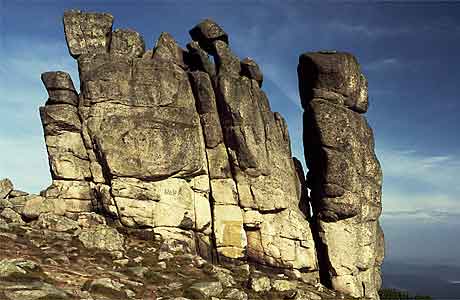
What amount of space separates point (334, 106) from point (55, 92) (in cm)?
4438

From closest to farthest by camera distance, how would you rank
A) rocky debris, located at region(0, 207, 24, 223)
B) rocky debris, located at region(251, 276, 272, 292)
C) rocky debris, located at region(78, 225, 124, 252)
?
rocky debris, located at region(251, 276, 272, 292)
rocky debris, located at region(78, 225, 124, 252)
rocky debris, located at region(0, 207, 24, 223)

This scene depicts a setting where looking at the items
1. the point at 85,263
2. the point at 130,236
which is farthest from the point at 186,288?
the point at 130,236

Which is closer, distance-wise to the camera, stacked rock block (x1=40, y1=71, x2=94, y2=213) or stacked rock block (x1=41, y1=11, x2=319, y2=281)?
stacked rock block (x1=41, y1=11, x2=319, y2=281)

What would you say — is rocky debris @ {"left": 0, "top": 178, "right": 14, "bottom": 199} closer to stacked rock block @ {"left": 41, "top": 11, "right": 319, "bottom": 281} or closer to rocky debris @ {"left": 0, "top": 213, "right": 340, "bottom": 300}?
stacked rock block @ {"left": 41, "top": 11, "right": 319, "bottom": 281}

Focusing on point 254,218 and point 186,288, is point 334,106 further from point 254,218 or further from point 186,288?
point 186,288

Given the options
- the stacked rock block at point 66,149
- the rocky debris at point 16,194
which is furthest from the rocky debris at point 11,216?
the rocky debris at point 16,194

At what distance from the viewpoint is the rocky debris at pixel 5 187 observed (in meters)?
62.9

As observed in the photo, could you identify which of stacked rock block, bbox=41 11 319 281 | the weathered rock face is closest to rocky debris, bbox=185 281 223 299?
stacked rock block, bbox=41 11 319 281

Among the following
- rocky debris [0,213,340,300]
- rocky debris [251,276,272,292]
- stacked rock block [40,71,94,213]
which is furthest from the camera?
stacked rock block [40,71,94,213]

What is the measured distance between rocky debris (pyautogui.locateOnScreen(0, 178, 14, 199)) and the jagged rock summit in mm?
284

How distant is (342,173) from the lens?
64.8 meters

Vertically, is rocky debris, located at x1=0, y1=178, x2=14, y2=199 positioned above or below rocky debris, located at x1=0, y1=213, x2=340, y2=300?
above

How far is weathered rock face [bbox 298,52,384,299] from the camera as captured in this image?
64.0 meters

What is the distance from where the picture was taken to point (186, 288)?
139 feet
